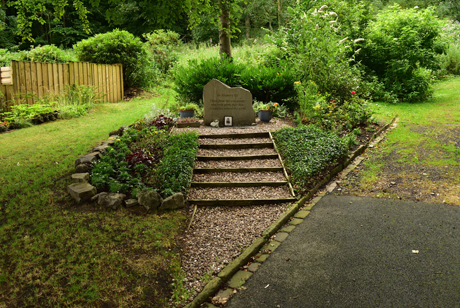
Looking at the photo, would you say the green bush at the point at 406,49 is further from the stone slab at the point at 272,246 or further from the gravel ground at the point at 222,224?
the stone slab at the point at 272,246

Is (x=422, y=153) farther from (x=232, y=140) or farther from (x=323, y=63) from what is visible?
(x=232, y=140)

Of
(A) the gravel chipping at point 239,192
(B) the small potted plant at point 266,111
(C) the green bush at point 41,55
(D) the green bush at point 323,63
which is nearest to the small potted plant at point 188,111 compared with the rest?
(B) the small potted plant at point 266,111

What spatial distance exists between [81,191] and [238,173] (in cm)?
274

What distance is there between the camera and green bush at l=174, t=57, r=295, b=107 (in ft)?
32.6

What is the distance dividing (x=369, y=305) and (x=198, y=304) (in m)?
1.60

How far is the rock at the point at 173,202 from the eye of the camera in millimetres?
5012

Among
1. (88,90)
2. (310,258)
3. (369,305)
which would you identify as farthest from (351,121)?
(88,90)

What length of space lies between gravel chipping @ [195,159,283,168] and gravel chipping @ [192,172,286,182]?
27 cm

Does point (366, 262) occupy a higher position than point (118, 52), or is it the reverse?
point (118, 52)

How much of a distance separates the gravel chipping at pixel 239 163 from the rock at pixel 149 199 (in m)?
1.62

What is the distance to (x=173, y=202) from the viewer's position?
5062 millimetres

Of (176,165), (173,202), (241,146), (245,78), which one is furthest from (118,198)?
(245,78)

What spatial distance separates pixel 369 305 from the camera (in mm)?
3119

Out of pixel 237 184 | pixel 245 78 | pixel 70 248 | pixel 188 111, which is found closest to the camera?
pixel 70 248
